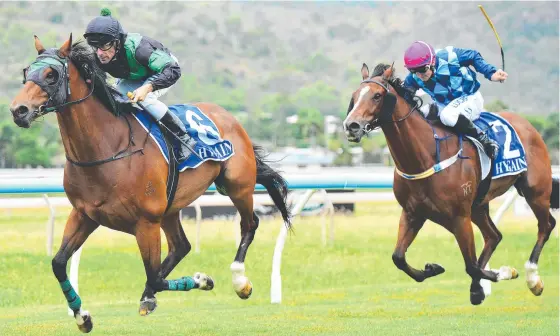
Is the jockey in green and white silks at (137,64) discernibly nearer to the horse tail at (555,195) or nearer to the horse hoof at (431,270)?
the horse hoof at (431,270)

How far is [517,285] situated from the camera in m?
11.2

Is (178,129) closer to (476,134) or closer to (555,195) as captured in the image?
(476,134)

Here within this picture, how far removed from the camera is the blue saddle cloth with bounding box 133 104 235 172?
7.56 metres

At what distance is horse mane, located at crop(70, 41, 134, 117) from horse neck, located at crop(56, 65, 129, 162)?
4 cm

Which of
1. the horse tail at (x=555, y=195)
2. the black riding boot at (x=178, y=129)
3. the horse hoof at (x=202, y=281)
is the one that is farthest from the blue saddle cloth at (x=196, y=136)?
the horse tail at (x=555, y=195)

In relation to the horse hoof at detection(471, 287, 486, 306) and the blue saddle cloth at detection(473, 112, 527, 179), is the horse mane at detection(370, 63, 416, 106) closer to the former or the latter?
the blue saddle cloth at detection(473, 112, 527, 179)

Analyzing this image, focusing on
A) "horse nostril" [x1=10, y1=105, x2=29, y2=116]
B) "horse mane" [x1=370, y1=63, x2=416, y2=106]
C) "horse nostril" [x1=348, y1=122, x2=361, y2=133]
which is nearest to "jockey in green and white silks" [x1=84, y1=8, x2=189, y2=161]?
"horse nostril" [x1=10, y1=105, x2=29, y2=116]

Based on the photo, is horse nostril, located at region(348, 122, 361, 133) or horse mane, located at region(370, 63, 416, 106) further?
horse mane, located at region(370, 63, 416, 106)

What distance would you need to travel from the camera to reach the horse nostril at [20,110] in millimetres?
6470

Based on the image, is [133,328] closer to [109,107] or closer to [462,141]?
[109,107]

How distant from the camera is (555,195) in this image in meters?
9.88

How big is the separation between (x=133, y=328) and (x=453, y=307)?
2856 mm

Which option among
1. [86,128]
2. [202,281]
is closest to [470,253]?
[202,281]

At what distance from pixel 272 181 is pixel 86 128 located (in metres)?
2.26
